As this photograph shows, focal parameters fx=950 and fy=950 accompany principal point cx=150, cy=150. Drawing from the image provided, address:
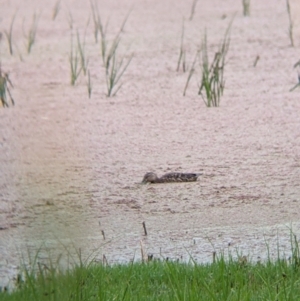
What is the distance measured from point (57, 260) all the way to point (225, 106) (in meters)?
4.54

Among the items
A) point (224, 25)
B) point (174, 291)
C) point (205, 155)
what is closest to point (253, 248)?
point (174, 291)

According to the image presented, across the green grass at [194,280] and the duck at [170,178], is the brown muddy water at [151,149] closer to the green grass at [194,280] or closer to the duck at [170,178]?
the duck at [170,178]

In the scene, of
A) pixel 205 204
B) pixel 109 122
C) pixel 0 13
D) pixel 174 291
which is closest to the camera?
pixel 174 291

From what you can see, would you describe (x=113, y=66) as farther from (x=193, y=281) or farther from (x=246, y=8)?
(x=193, y=281)

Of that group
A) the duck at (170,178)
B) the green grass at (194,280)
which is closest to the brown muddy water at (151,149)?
the duck at (170,178)

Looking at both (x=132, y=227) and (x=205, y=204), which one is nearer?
(x=132, y=227)

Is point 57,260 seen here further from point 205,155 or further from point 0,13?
point 0,13

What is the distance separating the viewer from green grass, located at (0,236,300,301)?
10.4ft

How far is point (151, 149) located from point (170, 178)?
0.73 m

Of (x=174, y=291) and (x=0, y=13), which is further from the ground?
(x=0, y=13)

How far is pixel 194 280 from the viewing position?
3.27 metres

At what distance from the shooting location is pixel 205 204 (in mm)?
4637

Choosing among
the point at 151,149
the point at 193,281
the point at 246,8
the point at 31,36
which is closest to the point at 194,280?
the point at 193,281

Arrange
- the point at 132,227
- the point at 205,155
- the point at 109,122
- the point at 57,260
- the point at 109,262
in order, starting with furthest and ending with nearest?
the point at 109,122 < the point at 205,155 < the point at 132,227 < the point at 109,262 < the point at 57,260
